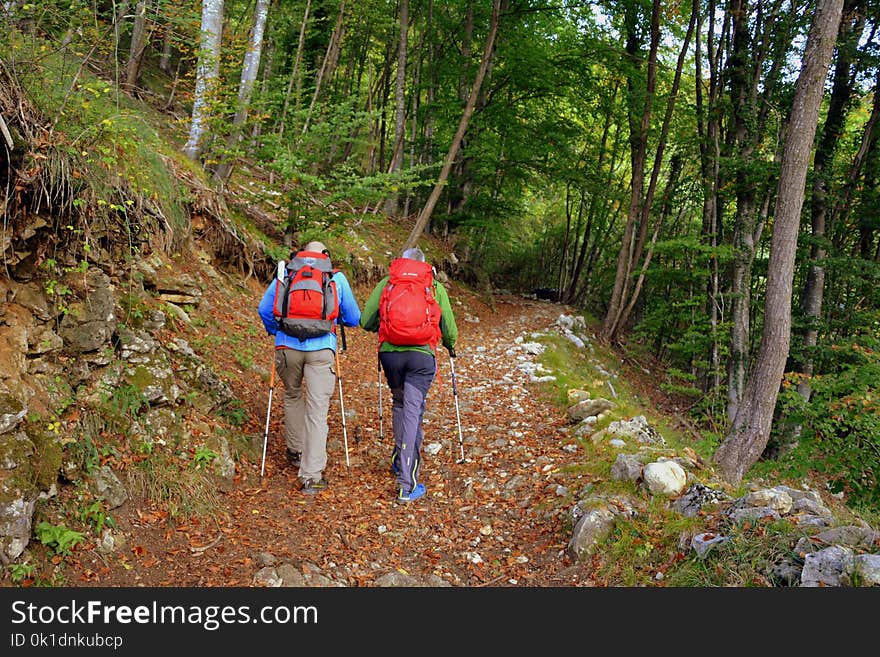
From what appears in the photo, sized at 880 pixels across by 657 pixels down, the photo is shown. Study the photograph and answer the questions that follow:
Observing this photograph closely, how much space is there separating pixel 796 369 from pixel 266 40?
15195 millimetres

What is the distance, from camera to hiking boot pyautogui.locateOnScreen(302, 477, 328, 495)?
208 inches

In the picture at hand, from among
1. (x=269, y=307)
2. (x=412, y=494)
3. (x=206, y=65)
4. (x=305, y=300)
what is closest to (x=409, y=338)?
(x=305, y=300)

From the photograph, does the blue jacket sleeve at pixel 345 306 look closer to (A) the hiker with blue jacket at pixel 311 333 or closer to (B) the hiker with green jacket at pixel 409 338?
(A) the hiker with blue jacket at pixel 311 333

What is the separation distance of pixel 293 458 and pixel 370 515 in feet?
4.09

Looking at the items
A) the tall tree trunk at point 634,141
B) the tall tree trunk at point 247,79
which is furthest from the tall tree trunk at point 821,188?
the tall tree trunk at point 247,79

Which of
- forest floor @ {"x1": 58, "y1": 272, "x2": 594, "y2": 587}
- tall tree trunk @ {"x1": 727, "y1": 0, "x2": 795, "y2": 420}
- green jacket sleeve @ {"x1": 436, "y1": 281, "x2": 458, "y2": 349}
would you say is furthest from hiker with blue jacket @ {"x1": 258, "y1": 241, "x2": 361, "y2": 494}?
tall tree trunk @ {"x1": 727, "y1": 0, "x2": 795, "y2": 420}

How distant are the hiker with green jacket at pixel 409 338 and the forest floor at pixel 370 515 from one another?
0.41 metres

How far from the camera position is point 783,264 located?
7148mm

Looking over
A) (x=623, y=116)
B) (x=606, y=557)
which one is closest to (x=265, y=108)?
(x=606, y=557)

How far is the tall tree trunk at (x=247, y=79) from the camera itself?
32.0ft

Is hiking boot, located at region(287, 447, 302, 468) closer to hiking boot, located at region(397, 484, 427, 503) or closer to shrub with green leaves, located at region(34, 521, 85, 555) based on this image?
hiking boot, located at region(397, 484, 427, 503)

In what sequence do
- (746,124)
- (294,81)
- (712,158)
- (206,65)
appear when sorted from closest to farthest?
(206,65), (746,124), (712,158), (294,81)

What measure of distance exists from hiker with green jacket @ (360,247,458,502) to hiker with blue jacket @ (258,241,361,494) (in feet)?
1.26

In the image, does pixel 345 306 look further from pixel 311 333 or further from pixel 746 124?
pixel 746 124
